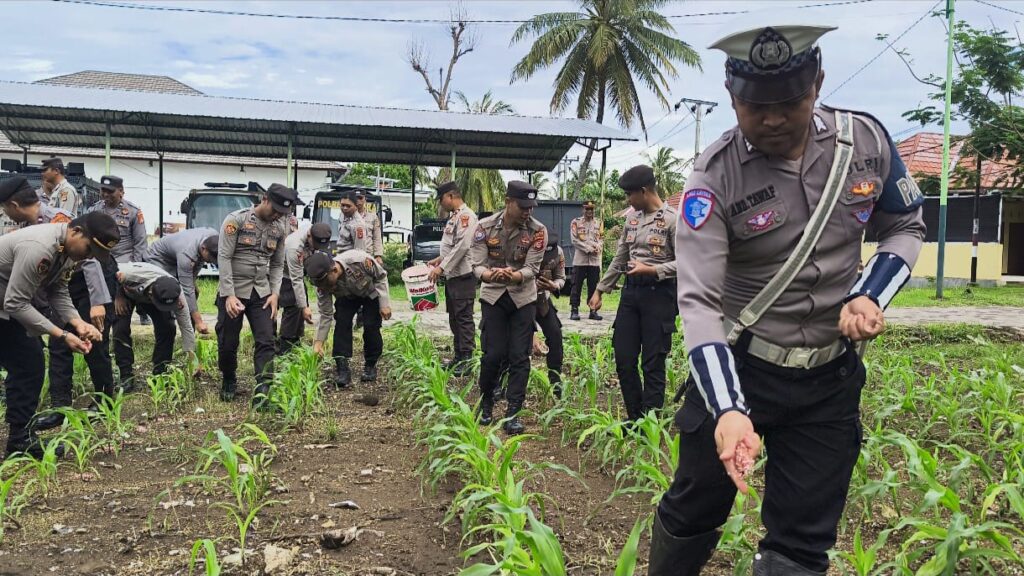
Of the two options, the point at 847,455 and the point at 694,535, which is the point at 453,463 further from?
the point at 847,455

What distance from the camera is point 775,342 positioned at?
2.14 m

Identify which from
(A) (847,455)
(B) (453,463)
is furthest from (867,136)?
(B) (453,463)

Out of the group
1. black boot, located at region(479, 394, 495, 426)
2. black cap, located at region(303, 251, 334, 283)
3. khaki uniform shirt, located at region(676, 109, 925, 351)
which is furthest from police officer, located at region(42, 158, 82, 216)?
khaki uniform shirt, located at region(676, 109, 925, 351)

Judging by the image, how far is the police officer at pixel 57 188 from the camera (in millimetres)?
7398

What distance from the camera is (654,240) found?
5262 mm

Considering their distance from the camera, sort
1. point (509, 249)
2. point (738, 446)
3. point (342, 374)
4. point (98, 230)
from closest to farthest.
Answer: point (738, 446) → point (98, 230) → point (509, 249) → point (342, 374)

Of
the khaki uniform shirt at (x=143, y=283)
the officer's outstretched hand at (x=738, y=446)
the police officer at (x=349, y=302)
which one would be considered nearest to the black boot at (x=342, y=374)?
the police officer at (x=349, y=302)

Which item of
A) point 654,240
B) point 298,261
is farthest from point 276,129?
point 654,240

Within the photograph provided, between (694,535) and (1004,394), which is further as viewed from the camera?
(1004,394)

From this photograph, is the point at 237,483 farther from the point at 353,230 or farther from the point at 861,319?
the point at 353,230

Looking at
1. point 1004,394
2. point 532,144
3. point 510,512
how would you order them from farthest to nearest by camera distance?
1. point 532,144
2. point 1004,394
3. point 510,512

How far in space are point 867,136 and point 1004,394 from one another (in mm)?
3636

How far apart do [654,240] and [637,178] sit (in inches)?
16.5

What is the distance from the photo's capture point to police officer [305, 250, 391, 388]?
702cm
